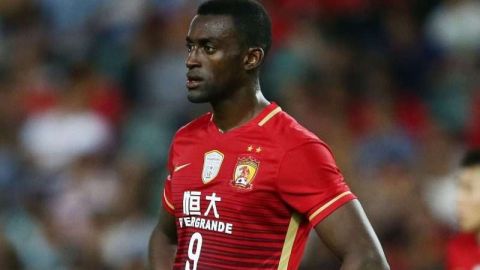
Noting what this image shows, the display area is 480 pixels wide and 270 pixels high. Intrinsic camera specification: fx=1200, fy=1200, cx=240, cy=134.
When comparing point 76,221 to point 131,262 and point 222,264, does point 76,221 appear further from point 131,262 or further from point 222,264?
point 222,264

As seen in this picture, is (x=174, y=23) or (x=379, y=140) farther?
(x=174, y=23)

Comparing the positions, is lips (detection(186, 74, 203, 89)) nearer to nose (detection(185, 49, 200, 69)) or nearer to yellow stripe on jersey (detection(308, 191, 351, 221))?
nose (detection(185, 49, 200, 69))

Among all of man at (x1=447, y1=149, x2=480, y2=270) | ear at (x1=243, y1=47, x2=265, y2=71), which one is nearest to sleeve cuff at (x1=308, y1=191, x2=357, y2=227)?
ear at (x1=243, y1=47, x2=265, y2=71)

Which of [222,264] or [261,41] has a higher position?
[261,41]

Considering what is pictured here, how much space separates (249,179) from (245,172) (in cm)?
4

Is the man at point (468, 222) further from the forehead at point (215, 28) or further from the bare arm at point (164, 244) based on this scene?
the forehead at point (215, 28)

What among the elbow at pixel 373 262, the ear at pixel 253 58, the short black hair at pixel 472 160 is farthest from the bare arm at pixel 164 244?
the short black hair at pixel 472 160

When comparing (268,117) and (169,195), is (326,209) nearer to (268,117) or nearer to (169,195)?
(268,117)

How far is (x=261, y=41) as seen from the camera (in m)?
4.39

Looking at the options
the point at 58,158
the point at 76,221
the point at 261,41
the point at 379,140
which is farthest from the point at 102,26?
the point at 261,41

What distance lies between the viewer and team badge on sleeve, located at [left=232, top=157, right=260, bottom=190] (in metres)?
4.27

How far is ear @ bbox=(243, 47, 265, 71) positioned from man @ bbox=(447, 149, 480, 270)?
1861 mm

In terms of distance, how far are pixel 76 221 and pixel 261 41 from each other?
5035 mm

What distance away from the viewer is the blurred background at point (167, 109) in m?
8.80
